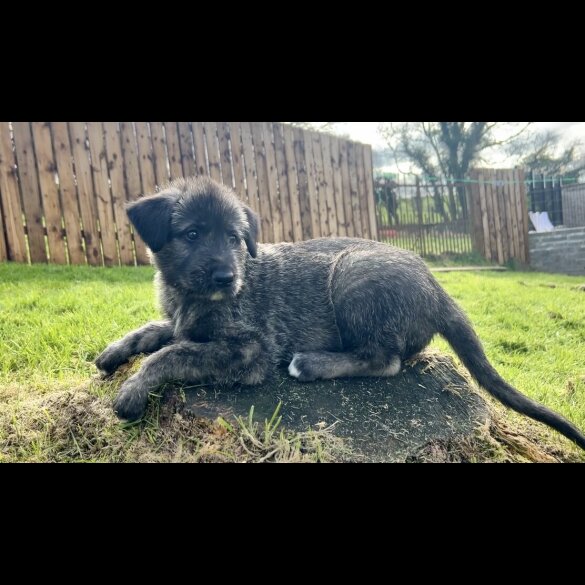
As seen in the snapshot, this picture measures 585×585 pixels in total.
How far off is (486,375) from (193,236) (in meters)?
2.71

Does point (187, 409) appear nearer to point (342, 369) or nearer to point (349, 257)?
point (342, 369)

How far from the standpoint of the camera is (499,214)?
12.2 metres

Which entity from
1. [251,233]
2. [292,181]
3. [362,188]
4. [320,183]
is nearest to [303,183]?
[292,181]

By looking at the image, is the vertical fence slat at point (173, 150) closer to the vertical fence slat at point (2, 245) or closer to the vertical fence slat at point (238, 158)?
the vertical fence slat at point (238, 158)

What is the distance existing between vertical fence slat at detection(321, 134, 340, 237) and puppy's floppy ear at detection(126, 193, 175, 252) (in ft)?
26.7

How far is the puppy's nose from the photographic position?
10.9 ft

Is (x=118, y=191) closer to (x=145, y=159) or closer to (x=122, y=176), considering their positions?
(x=122, y=176)

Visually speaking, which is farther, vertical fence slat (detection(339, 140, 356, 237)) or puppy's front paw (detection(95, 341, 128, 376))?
vertical fence slat (detection(339, 140, 356, 237))

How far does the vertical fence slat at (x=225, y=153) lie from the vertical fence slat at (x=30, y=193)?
376cm

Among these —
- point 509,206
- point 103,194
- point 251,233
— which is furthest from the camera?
point 509,206

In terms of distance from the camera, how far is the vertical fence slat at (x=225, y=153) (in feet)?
32.2

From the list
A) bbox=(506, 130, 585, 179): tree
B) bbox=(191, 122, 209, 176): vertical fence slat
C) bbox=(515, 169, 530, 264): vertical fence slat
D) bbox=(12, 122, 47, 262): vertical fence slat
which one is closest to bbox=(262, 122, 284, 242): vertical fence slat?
bbox=(191, 122, 209, 176): vertical fence slat

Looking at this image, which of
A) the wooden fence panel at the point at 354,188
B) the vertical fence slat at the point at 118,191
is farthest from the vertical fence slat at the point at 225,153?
the wooden fence panel at the point at 354,188

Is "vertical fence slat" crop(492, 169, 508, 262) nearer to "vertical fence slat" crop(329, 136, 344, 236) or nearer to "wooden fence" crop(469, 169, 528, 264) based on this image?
"wooden fence" crop(469, 169, 528, 264)
